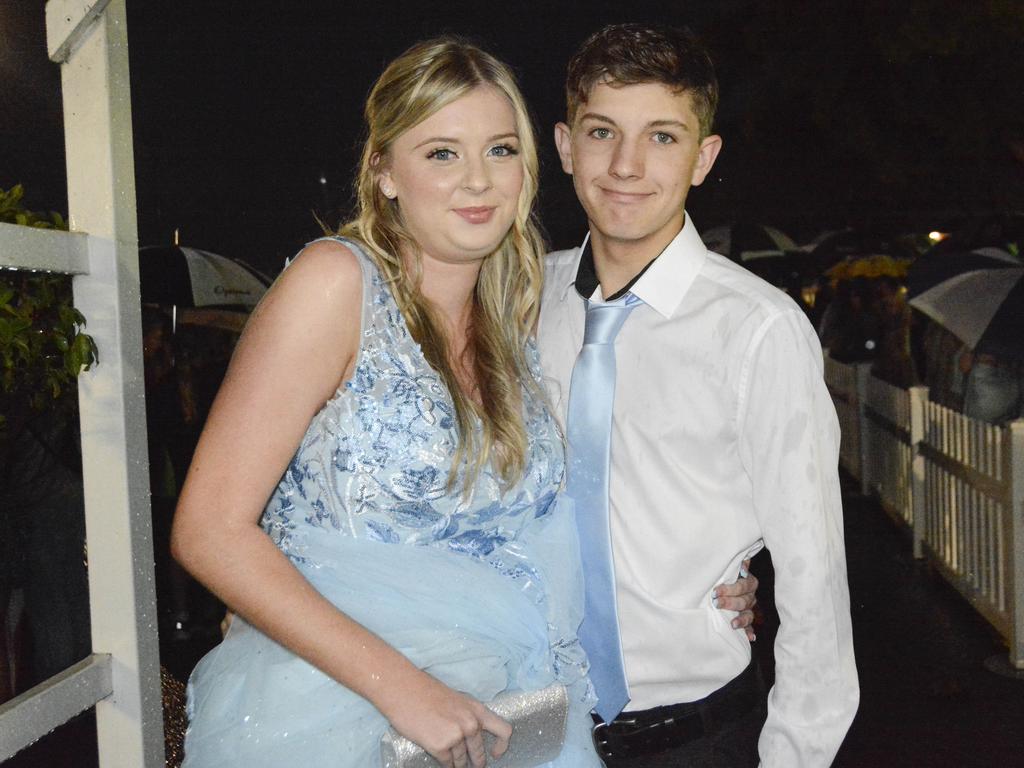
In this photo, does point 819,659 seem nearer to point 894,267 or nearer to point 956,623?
point 956,623

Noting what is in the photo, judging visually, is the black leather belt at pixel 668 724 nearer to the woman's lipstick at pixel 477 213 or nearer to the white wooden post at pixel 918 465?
the woman's lipstick at pixel 477 213

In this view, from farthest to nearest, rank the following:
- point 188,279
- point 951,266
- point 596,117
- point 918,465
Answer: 1. point 188,279
2. point 951,266
3. point 918,465
4. point 596,117

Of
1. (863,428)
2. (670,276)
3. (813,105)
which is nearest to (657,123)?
(670,276)

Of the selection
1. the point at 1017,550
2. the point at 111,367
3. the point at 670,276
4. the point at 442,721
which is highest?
the point at 670,276

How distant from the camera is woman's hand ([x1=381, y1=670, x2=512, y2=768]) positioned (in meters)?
1.85

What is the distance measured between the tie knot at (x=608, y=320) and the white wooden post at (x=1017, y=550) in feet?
13.0

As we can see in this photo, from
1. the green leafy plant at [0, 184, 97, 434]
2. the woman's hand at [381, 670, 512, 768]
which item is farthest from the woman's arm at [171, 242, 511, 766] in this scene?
the green leafy plant at [0, 184, 97, 434]

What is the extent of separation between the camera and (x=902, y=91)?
1516 cm

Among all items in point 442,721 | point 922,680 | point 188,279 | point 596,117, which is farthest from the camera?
point 188,279

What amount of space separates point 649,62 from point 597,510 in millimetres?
967

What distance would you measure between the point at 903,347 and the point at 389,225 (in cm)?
899

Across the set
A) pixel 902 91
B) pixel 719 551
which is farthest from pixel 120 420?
pixel 902 91

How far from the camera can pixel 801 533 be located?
218 centimetres

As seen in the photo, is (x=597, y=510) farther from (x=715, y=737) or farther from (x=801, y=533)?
(x=715, y=737)
